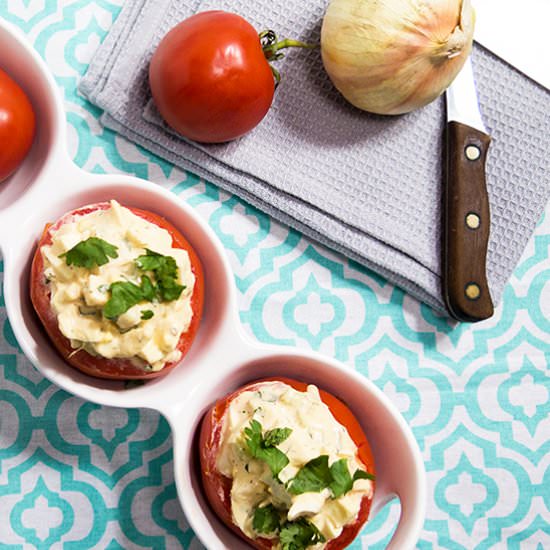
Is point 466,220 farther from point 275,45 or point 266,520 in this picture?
point 266,520

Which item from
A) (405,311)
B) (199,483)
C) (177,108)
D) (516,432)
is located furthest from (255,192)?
(516,432)

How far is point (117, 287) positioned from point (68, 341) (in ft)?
0.32

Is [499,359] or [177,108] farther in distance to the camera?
[499,359]

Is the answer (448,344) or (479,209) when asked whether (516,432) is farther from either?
(479,209)

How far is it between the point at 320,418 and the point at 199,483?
18cm

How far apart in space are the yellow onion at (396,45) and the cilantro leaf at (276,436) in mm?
429

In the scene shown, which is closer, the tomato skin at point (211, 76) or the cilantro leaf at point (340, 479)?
the cilantro leaf at point (340, 479)

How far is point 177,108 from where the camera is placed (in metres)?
0.87

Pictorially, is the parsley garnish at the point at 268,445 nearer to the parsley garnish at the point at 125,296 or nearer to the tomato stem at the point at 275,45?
the parsley garnish at the point at 125,296

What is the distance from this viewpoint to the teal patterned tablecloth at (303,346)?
0.93 metres

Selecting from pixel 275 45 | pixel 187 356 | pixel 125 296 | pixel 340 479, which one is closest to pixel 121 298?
pixel 125 296

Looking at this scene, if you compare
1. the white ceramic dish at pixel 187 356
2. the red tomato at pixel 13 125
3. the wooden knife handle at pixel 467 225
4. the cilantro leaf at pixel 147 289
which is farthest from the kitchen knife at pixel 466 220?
the red tomato at pixel 13 125

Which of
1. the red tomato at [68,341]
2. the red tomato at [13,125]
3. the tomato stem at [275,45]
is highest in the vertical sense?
the tomato stem at [275,45]

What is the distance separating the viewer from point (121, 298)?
2.34ft
